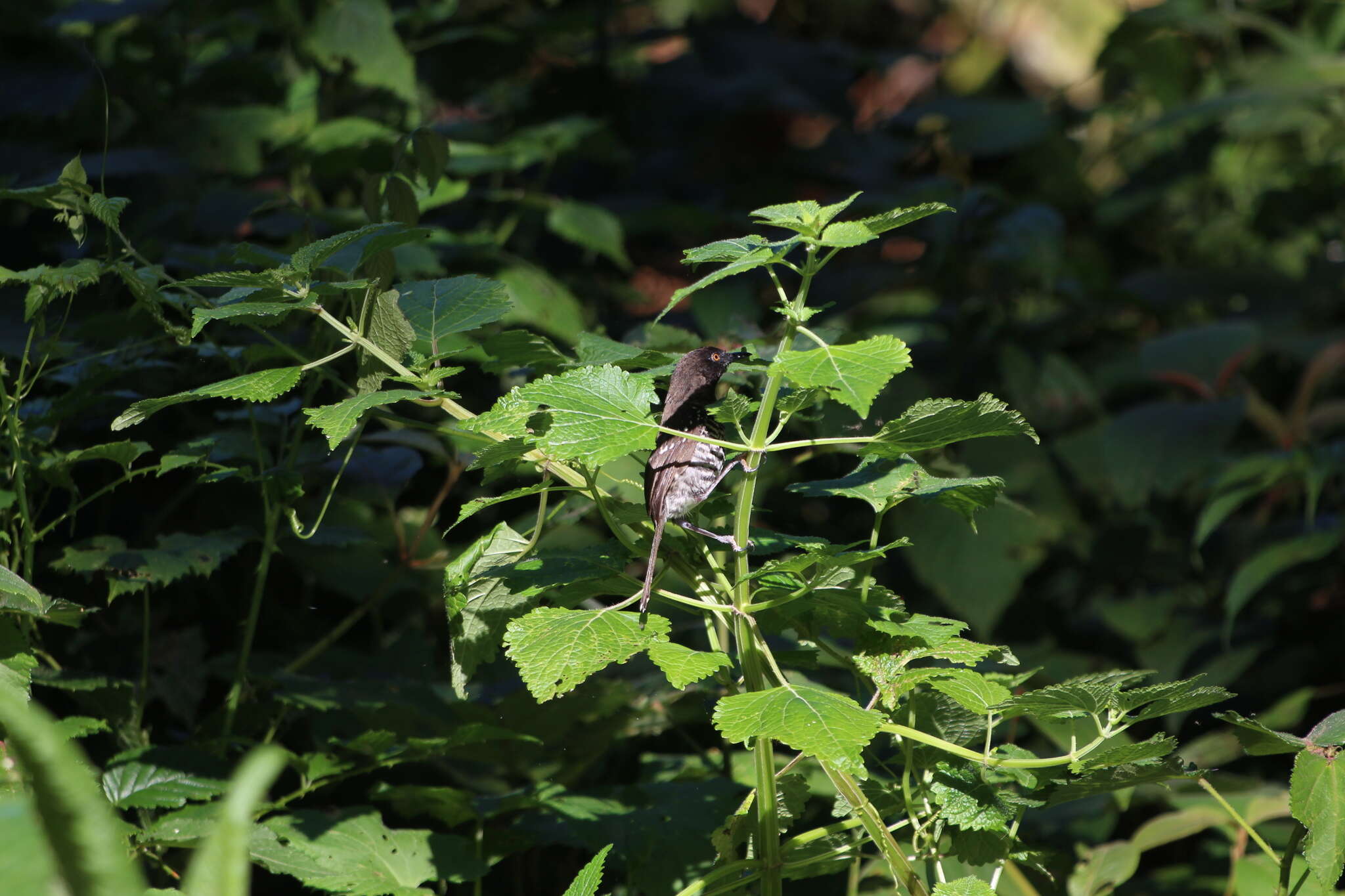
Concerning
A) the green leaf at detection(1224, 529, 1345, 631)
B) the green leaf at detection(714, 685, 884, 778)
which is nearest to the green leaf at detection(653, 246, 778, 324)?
the green leaf at detection(714, 685, 884, 778)

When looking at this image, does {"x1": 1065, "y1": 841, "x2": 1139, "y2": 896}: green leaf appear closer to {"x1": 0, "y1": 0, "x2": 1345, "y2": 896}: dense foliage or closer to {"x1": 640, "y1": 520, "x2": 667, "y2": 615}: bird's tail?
{"x1": 0, "y1": 0, "x2": 1345, "y2": 896}: dense foliage

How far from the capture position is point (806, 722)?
55 cm

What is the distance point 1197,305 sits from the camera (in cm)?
259

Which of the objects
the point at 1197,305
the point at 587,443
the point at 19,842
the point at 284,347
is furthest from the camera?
the point at 1197,305

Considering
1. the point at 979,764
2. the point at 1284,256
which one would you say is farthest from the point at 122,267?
the point at 1284,256

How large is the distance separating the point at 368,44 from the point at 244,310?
113 cm

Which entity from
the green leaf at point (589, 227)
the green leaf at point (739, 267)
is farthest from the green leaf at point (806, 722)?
the green leaf at point (589, 227)

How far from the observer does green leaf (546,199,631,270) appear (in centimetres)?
172

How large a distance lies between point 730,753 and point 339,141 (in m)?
0.97

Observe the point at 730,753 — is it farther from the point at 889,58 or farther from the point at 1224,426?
the point at 889,58

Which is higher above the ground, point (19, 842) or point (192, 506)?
point (19, 842)

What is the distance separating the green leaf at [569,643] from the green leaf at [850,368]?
17 cm

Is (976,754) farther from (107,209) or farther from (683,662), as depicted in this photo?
(107,209)

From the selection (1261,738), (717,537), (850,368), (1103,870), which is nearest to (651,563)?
(717,537)
